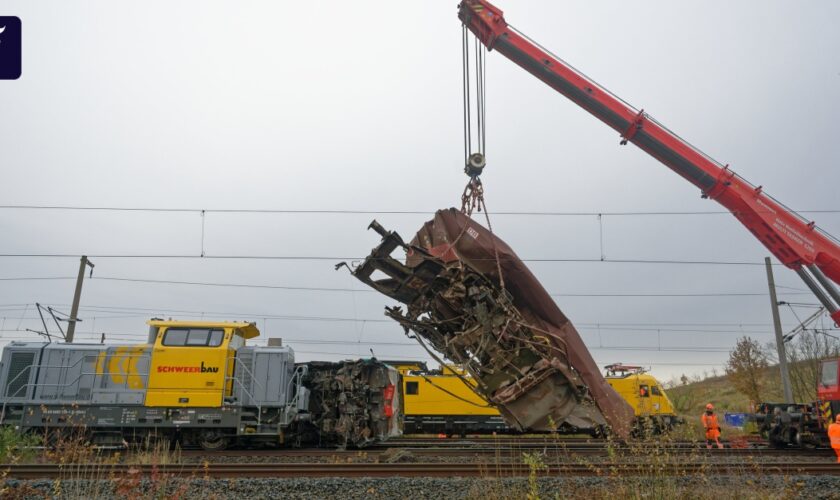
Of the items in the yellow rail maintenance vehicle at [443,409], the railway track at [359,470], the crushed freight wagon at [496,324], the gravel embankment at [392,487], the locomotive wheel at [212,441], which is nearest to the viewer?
the gravel embankment at [392,487]

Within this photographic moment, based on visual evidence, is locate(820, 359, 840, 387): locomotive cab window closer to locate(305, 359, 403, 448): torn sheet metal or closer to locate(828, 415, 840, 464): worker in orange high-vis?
locate(828, 415, 840, 464): worker in orange high-vis

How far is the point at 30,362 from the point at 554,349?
1214cm

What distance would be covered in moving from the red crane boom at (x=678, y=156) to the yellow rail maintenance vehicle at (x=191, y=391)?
7771 millimetres

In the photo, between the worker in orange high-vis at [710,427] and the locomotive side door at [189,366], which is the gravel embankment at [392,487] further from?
the worker in orange high-vis at [710,427]

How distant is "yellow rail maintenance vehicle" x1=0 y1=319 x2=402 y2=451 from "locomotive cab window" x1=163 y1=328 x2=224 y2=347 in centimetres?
2

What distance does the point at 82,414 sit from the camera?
11055mm

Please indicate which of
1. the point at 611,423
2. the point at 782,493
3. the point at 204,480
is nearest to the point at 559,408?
the point at 611,423

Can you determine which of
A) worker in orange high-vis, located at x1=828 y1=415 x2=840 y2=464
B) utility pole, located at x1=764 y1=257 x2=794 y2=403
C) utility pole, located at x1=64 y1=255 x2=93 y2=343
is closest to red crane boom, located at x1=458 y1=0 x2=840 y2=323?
worker in orange high-vis, located at x1=828 y1=415 x2=840 y2=464

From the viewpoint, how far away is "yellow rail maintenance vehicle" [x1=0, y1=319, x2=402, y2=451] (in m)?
11.2

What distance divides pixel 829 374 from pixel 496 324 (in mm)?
10086

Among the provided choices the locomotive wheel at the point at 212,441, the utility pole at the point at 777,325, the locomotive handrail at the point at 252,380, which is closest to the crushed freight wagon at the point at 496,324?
the locomotive handrail at the point at 252,380

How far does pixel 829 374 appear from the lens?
12453 mm

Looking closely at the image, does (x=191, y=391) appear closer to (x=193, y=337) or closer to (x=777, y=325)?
(x=193, y=337)

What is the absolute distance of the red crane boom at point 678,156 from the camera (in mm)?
Answer: 9281
